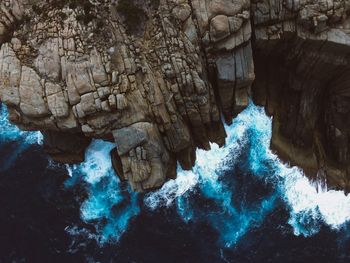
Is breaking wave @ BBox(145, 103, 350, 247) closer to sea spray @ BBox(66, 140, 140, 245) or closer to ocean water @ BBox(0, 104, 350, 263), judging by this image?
ocean water @ BBox(0, 104, 350, 263)

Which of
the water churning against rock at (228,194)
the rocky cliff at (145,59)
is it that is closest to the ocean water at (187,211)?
the water churning against rock at (228,194)

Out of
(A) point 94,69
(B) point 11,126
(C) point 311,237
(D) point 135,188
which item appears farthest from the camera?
(B) point 11,126

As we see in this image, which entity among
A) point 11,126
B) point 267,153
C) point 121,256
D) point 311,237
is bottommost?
point 311,237

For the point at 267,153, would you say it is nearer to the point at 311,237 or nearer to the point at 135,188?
the point at 311,237

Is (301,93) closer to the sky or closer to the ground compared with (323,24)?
closer to the ground

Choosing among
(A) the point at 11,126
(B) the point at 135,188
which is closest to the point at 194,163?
(B) the point at 135,188

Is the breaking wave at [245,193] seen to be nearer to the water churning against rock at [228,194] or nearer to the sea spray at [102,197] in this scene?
the water churning against rock at [228,194]

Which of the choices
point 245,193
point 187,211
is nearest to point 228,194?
point 245,193

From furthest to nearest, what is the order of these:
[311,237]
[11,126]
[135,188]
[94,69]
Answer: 1. [11,126]
2. [311,237]
3. [135,188]
4. [94,69]
